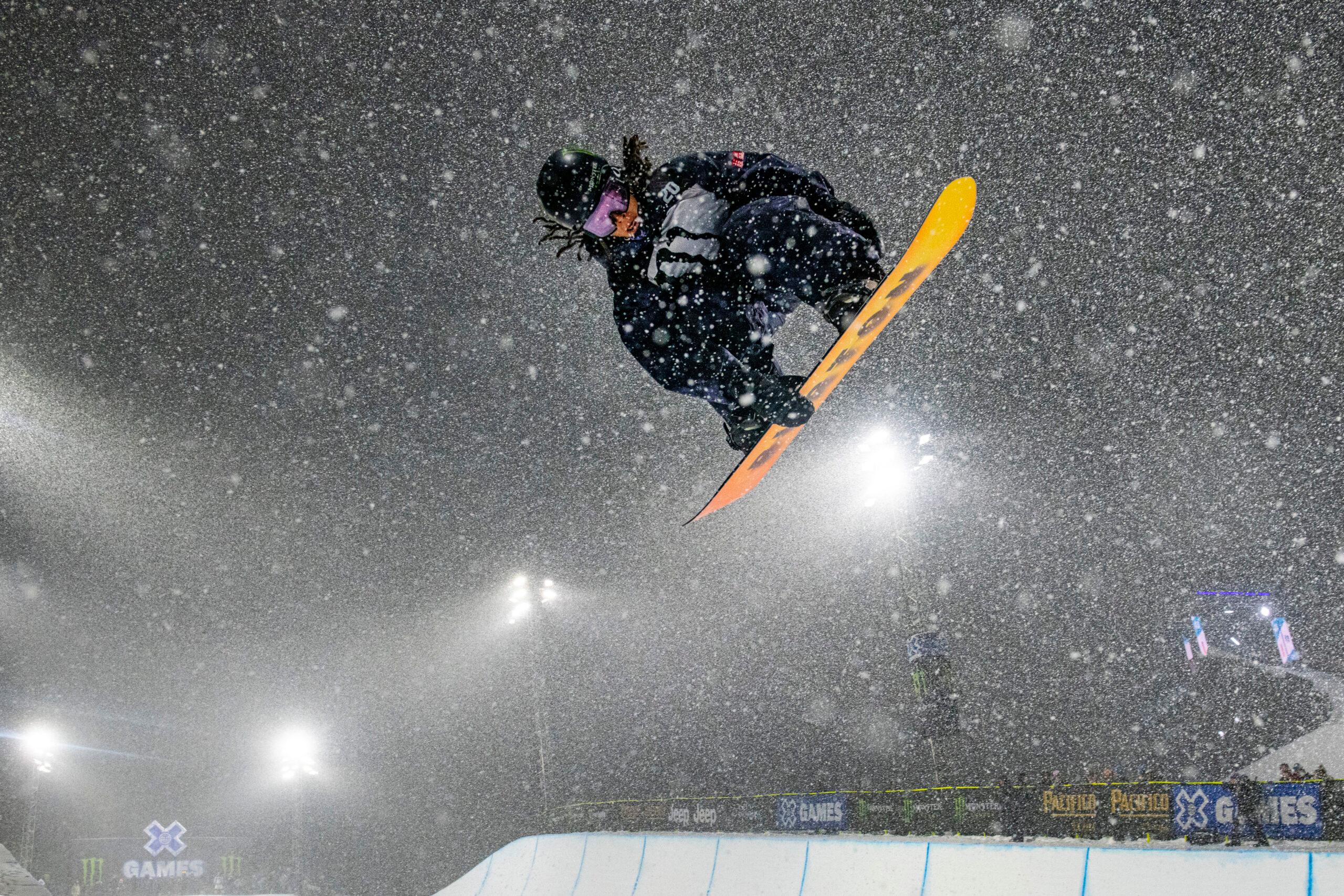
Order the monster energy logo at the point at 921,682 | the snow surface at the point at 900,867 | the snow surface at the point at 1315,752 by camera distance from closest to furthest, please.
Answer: the snow surface at the point at 900,867
the monster energy logo at the point at 921,682
the snow surface at the point at 1315,752

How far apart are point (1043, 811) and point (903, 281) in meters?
9.15

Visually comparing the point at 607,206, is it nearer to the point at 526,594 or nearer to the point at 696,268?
the point at 696,268

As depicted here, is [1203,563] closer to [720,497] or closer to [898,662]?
[898,662]

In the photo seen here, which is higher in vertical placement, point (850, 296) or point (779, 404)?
point (850, 296)

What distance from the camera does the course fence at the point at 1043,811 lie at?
308 inches

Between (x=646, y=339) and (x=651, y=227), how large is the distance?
442 mm

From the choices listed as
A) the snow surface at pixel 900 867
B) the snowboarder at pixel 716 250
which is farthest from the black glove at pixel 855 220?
the snow surface at pixel 900 867

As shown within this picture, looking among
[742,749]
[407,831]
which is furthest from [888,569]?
[407,831]

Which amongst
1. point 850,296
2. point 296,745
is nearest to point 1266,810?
point 850,296

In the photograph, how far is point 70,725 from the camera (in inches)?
1558

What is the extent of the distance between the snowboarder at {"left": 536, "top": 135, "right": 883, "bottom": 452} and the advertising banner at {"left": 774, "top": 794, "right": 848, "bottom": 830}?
10865 mm

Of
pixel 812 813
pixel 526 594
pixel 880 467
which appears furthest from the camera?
pixel 526 594

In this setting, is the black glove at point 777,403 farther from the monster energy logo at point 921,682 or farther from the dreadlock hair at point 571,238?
the monster energy logo at point 921,682

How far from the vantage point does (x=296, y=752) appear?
24734mm
